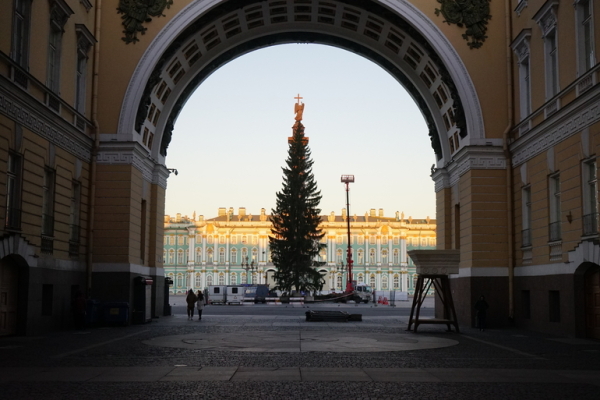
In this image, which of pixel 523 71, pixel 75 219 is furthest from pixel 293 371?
pixel 523 71

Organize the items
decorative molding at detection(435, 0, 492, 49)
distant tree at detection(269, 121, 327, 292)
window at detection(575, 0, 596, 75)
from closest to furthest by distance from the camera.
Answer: window at detection(575, 0, 596, 75), decorative molding at detection(435, 0, 492, 49), distant tree at detection(269, 121, 327, 292)

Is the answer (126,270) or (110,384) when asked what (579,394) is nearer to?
(110,384)

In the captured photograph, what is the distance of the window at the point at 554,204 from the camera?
26484mm

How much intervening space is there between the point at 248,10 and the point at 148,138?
735 cm

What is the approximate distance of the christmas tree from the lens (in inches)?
3519

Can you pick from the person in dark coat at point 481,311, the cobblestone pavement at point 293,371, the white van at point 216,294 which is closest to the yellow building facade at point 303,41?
the person in dark coat at point 481,311

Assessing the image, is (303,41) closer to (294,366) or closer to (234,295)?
(294,366)

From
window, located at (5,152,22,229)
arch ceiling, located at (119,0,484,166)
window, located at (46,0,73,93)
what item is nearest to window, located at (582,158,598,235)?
arch ceiling, located at (119,0,484,166)

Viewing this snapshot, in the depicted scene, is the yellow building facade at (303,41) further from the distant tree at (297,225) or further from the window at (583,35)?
the distant tree at (297,225)

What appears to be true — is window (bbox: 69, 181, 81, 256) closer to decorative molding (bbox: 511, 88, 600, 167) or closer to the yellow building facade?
the yellow building facade

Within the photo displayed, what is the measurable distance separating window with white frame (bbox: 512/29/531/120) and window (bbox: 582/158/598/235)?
616cm

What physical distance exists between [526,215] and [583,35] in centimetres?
786

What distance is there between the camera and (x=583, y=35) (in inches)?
957

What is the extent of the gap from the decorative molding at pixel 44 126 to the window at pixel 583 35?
17.6 meters
